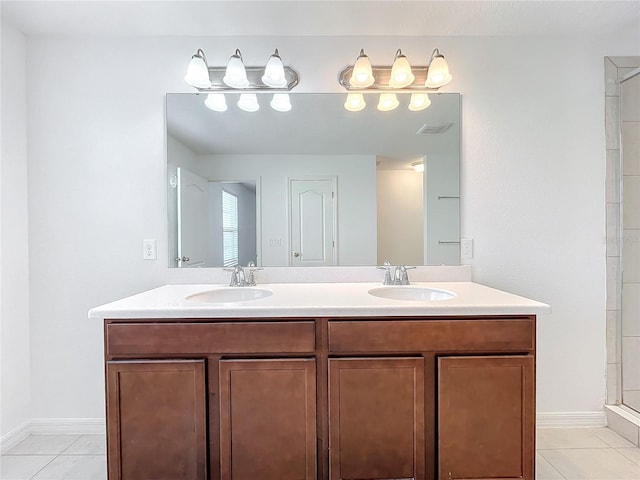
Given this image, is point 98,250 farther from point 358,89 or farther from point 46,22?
point 358,89

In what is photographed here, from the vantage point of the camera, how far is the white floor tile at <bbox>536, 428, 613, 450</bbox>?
172cm

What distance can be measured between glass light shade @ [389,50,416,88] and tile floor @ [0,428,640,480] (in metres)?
2.03

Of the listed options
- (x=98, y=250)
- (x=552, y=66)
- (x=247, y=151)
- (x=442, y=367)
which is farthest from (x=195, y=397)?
(x=552, y=66)

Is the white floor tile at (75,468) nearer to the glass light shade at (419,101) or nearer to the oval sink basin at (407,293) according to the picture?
the oval sink basin at (407,293)

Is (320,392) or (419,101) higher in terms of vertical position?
(419,101)

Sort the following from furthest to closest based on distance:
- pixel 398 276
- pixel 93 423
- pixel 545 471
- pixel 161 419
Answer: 1. pixel 93 423
2. pixel 398 276
3. pixel 545 471
4. pixel 161 419

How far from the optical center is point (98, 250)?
1866 millimetres

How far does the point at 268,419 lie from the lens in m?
1.25

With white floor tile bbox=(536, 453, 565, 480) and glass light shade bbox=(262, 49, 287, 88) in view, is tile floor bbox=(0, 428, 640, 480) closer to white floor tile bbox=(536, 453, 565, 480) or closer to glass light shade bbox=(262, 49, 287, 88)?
white floor tile bbox=(536, 453, 565, 480)

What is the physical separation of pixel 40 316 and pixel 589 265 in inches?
124

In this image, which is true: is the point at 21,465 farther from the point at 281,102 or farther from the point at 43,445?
the point at 281,102

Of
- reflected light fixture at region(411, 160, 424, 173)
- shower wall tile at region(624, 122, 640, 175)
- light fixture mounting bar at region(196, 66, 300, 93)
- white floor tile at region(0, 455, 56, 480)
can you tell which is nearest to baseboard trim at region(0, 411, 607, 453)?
white floor tile at region(0, 455, 56, 480)

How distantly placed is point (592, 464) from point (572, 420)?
33 centimetres

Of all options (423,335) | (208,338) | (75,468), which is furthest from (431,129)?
(75,468)
